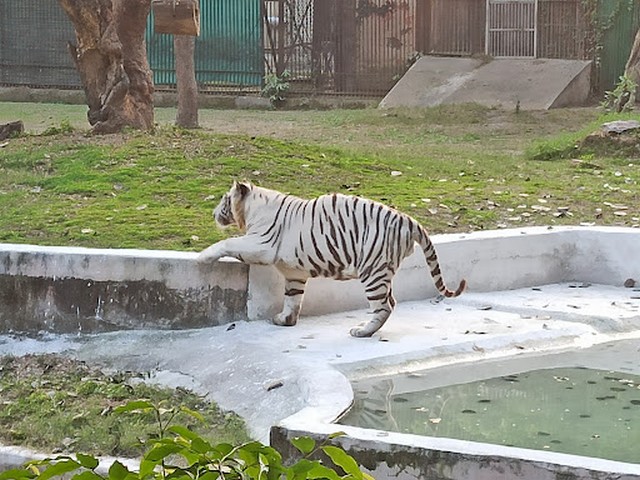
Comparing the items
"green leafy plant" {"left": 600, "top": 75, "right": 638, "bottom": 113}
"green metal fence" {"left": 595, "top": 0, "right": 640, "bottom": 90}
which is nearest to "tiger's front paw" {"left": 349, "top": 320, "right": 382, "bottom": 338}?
"green leafy plant" {"left": 600, "top": 75, "right": 638, "bottom": 113}

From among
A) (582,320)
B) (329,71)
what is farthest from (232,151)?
(329,71)

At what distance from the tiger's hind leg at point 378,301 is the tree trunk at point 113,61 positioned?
6.54 m

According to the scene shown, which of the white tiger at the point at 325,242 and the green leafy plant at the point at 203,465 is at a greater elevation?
the green leafy plant at the point at 203,465

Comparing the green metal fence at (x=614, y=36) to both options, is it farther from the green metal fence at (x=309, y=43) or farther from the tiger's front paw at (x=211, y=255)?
the tiger's front paw at (x=211, y=255)

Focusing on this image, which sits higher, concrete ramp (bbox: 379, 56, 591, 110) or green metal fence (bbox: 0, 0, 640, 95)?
green metal fence (bbox: 0, 0, 640, 95)

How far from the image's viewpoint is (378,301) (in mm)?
6629

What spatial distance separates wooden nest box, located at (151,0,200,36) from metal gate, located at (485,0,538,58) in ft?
38.6

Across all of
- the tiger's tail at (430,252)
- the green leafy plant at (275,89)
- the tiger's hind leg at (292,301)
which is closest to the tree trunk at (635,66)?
the green leafy plant at (275,89)

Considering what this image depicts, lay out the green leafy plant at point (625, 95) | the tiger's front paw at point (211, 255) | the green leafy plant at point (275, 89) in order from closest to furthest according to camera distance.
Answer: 1. the tiger's front paw at point (211, 255)
2. the green leafy plant at point (625, 95)
3. the green leafy plant at point (275, 89)

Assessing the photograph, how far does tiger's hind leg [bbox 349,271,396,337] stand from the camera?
21.7 feet

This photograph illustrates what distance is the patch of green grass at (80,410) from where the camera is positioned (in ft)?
18.3

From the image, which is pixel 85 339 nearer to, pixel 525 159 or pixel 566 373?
pixel 566 373

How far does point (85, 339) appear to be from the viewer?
729cm

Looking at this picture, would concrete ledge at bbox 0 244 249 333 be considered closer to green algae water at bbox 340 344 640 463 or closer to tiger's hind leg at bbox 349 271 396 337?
tiger's hind leg at bbox 349 271 396 337
